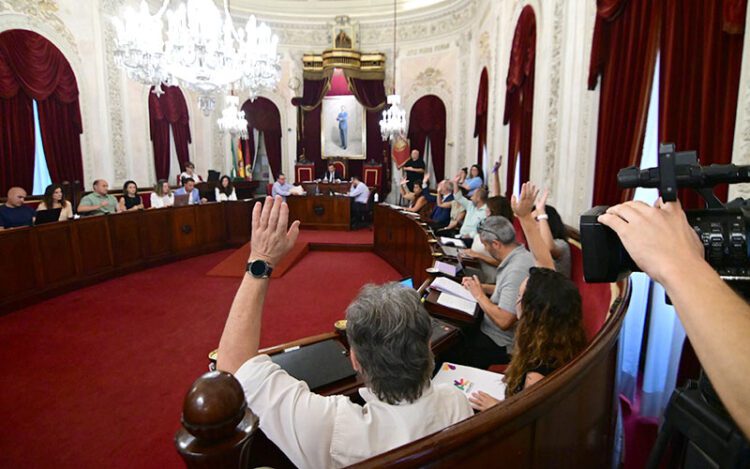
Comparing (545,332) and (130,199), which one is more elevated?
(130,199)

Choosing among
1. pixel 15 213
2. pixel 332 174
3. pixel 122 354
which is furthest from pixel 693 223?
pixel 332 174

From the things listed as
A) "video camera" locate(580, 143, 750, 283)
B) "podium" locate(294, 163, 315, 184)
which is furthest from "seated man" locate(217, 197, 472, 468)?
"podium" locate(294, 163, 315, 184)

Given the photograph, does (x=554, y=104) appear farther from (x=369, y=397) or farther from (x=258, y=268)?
(x=369, y=397)

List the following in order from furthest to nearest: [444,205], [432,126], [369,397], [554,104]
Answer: [432,126] → [444,205] → [554,104] → [369,397]

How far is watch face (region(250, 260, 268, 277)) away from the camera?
1.26 metres

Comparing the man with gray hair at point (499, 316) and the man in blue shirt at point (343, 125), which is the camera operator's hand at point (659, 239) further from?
the man in blue shirt at point (343, 125)

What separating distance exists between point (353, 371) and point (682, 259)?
1265mm

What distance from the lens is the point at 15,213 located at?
4910mm

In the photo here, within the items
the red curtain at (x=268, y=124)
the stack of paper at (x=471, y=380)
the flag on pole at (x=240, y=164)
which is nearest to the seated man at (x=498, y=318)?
the stack of paper at (x=471, y=380)

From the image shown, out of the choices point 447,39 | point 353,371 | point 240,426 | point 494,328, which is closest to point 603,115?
point 494,328

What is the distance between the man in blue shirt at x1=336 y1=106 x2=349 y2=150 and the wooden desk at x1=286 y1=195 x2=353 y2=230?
364 centimetres

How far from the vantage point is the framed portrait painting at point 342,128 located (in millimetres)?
12680

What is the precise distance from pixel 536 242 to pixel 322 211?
7522mm

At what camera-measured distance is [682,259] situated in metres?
0.67
